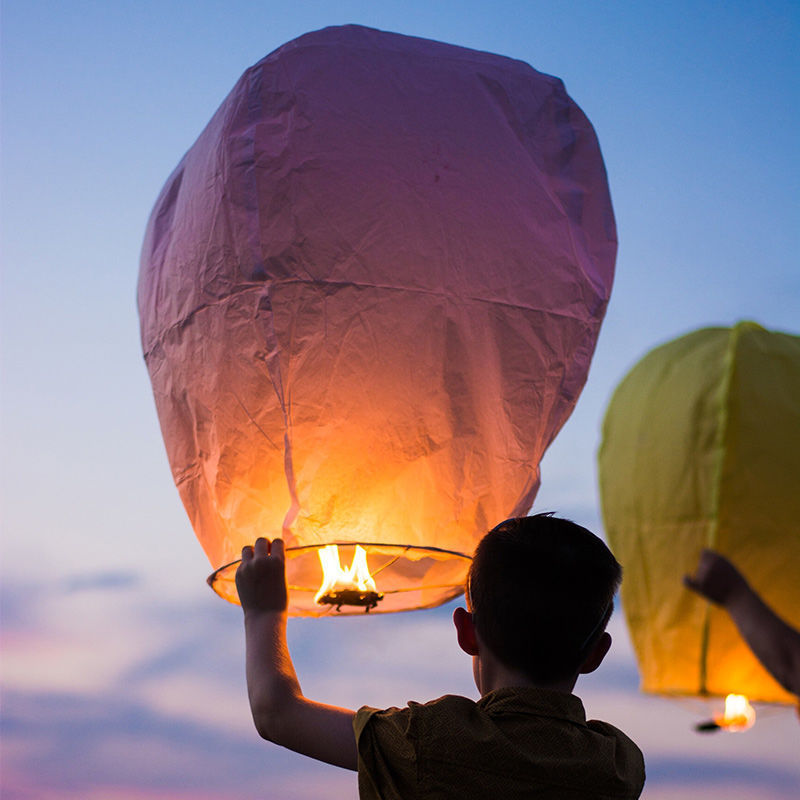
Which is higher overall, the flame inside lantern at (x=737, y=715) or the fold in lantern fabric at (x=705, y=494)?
the fold in lantern fabric at (x=705, y=494)

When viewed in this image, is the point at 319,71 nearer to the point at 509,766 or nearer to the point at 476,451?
the point at 476,451

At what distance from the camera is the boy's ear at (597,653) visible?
1.30 m

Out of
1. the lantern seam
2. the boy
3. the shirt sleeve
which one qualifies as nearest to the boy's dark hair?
the boy

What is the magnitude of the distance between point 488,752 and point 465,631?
18cm

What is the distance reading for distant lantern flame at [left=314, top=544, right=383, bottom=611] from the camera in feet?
5.75

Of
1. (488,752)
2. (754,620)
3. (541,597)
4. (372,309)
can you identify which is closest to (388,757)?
(488,752)

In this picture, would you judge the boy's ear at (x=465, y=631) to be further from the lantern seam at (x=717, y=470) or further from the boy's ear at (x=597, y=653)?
the lantern seam at (x=717, y=470)

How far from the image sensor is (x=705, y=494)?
1489 mm

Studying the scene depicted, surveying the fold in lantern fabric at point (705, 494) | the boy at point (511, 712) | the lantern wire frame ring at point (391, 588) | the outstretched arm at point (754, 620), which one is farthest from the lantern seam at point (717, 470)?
the lantern wire frame ring at point (391, 588)

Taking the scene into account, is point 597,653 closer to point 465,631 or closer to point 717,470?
point 465,631

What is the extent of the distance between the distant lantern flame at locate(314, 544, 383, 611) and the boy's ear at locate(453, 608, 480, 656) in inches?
17.6

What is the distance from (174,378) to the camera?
206cm

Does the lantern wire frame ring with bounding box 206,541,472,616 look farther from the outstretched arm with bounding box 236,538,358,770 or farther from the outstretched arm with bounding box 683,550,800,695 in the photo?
the outstretched arm with bounding box 683,550,800,695

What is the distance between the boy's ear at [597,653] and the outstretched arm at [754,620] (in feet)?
0.76
